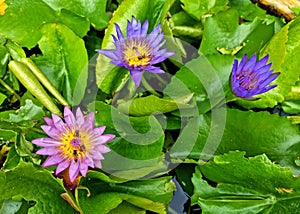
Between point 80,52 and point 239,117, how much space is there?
385mm

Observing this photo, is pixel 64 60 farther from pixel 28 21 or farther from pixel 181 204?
pixel 181 204

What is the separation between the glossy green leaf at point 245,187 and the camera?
90 cm

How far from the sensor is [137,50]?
37.0 inches

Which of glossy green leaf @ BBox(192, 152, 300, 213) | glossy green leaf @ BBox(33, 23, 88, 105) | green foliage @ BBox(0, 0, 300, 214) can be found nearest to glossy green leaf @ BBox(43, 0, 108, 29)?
green foliage @ BBox(0, 0, 300, 214)

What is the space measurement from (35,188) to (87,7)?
1.51ft

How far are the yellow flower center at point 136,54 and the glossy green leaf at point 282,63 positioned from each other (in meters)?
0.27

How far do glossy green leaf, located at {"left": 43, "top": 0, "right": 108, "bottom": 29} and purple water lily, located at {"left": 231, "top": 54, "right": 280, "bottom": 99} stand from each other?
14.4 inches

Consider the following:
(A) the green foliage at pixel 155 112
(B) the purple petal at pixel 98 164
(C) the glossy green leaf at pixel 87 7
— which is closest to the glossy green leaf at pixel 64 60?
(A) the green foliage at pixel 155 112

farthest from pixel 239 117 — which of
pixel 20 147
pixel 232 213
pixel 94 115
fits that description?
pixel 20 147

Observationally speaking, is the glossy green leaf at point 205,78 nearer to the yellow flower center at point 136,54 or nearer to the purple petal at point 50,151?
the yellow flower center at point 136,54

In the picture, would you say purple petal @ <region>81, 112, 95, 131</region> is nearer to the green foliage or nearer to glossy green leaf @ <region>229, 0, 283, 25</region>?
the green foliage

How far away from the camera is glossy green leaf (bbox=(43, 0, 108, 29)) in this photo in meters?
1.09

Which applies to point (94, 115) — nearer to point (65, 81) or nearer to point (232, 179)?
point (65, 81)

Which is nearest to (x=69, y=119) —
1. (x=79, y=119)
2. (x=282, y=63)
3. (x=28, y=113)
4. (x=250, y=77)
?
(x=79, y=119)
